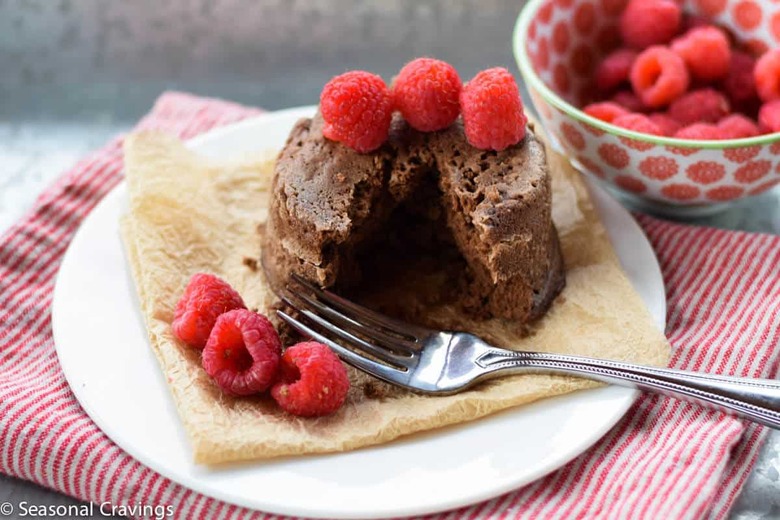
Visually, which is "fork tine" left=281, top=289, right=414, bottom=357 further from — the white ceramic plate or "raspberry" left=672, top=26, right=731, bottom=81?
"raspberry" left=672, top=26, right=731, bottom=81

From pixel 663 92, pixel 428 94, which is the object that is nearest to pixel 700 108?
pixel 663 92

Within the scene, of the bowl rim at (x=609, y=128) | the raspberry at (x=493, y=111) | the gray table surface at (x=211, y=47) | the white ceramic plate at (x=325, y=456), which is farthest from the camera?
the gray table surface at (x=211, y=47)

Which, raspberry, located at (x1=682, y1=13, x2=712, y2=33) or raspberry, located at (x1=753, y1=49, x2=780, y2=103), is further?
raspberry, located at (x1=682, y1=13, x2=712, y2=33)

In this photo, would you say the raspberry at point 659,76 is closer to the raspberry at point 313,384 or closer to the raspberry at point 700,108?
the raspberry at point 700,108

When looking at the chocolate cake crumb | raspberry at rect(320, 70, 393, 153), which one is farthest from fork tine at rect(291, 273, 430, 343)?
raspberry at rect(320, 70, 393, 153)

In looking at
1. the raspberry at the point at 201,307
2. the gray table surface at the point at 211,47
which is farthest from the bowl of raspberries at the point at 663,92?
the raspberry at the point at 201,307

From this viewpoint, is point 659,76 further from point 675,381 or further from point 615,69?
point 675,381
